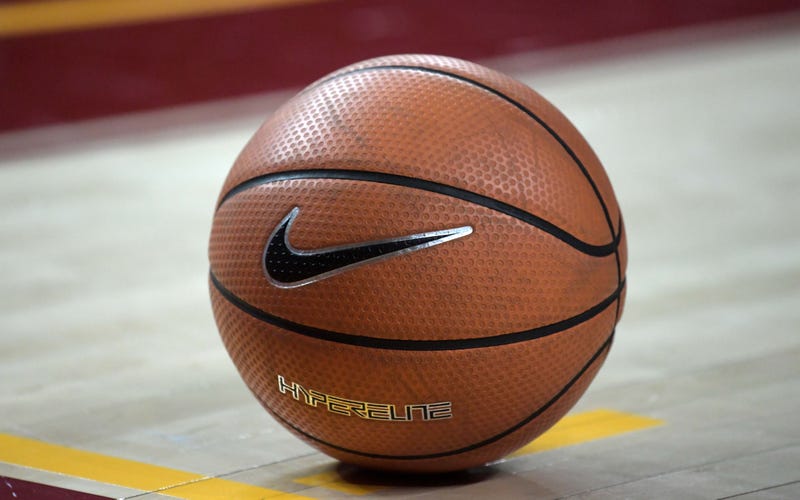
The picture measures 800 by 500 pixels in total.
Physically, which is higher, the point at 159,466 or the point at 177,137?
the point at 177,137

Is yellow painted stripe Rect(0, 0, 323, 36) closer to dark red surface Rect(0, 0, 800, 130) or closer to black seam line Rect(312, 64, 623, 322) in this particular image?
dark red surface Rect(0, 0, 800, 130)

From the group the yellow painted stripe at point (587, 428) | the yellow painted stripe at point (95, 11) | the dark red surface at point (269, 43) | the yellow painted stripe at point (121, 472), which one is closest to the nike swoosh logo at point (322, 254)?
the yellow painted stripe at point (121, 472)

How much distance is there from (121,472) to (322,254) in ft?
3.08

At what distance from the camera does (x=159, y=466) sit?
3.29 m

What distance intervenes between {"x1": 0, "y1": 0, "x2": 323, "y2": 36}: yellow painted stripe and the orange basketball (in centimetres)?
671

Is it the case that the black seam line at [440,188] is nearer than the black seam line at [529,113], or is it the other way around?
the black seam line at [440,188]

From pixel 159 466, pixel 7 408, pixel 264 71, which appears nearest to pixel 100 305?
pixel 7 408

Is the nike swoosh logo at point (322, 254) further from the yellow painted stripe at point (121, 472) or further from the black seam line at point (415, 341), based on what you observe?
the yellow painted stripe at point (121, 472)

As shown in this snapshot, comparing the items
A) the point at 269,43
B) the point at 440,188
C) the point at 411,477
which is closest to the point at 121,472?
the point at 411,477

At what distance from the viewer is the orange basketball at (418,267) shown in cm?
272

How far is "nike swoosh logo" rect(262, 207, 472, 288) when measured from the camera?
270cm

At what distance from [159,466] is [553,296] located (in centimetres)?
120

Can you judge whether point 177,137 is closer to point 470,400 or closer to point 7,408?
point 7,408

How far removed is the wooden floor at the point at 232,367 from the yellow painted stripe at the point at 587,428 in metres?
0.01
